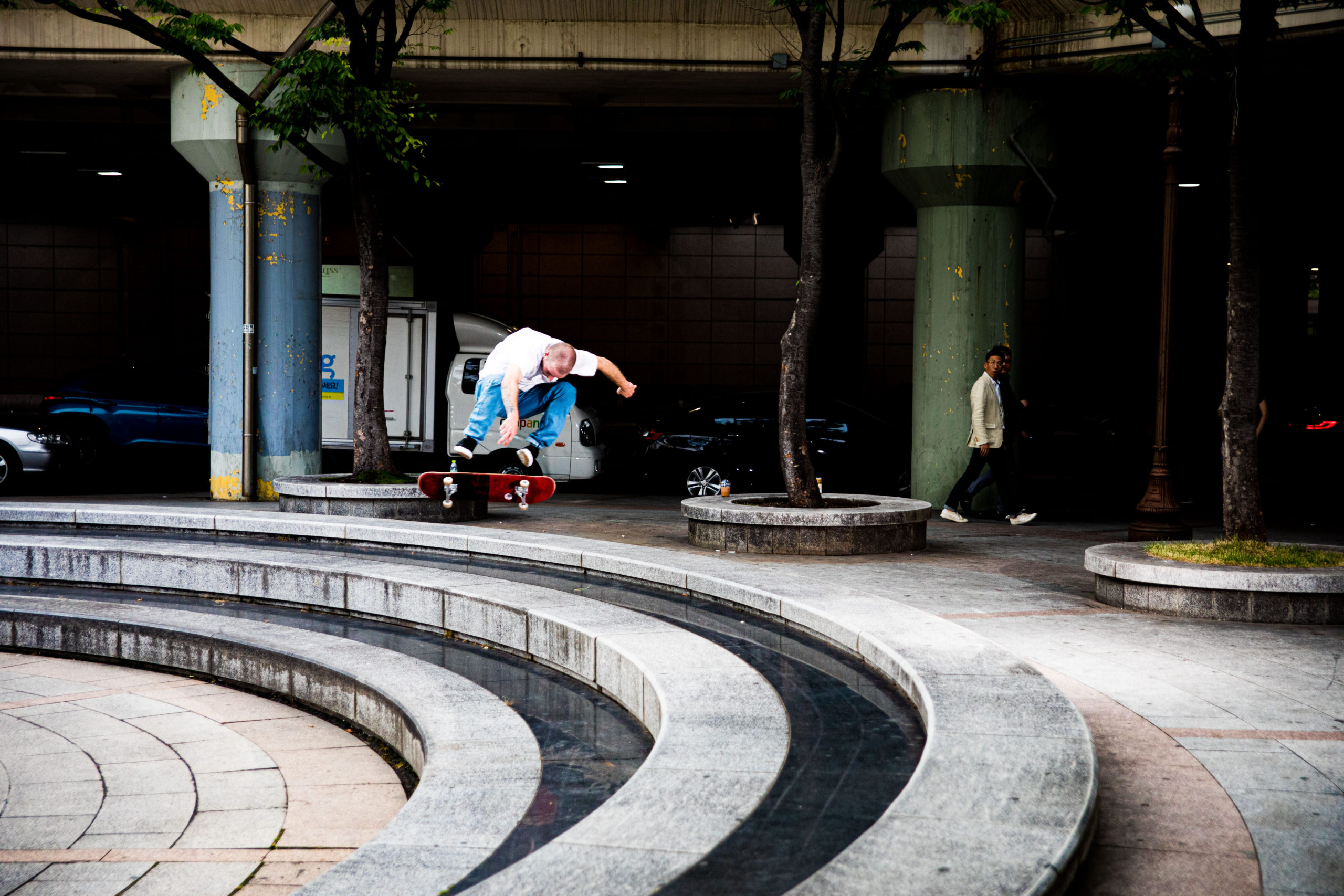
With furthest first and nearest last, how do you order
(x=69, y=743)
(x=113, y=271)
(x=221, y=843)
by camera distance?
1. (x=113, y=271)
2. (x=69, y=743)
3. (x=221, y=843)

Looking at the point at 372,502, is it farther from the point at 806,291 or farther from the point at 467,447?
the point at 806,291

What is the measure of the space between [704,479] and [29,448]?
28.0 feet

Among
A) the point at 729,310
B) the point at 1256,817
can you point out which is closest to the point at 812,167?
the point at 1256,817

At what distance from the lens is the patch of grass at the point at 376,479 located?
11.7 m

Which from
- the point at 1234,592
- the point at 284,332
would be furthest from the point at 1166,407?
the point at 284,332

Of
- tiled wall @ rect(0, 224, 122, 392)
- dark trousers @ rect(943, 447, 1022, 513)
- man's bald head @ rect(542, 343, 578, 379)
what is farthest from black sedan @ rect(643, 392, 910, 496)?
tiled wall @ rect(0, 224, 122, 392)

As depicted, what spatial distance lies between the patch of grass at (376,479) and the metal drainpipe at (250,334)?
1753 mm

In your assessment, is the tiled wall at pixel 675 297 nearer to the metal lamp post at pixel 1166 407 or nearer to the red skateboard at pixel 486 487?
the red skateboard at pixel 486 487

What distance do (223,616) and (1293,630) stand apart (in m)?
6.65

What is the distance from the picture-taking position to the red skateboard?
10.1 meters

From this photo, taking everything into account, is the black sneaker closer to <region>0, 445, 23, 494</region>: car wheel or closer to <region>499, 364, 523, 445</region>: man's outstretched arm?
<region>499, 364, 523, 445</region>: man's outstretched arm

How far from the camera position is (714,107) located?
14.2 metres

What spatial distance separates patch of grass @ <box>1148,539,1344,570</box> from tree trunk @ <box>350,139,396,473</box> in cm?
770

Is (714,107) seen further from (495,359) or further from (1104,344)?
(1104,344)
